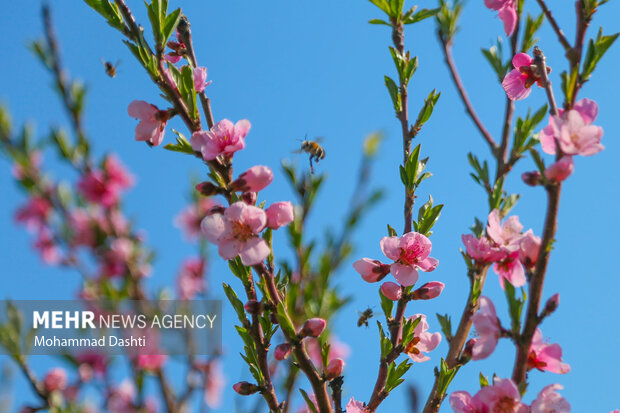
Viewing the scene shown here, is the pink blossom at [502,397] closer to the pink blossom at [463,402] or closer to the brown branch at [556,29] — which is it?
the pink blossom at [463,402]

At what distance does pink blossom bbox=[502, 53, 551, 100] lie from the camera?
2.11 meters

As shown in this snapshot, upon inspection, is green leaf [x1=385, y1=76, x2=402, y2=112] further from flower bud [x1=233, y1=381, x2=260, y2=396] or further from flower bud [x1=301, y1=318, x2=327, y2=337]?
flower bud [x1=233, y1=381, x2=260, y2=396]

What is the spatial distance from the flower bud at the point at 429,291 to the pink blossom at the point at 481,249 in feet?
0.55

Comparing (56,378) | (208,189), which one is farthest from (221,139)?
(56,378)

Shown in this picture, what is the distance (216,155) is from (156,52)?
18.0 inches

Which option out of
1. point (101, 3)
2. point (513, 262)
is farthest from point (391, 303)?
point (101, 3)

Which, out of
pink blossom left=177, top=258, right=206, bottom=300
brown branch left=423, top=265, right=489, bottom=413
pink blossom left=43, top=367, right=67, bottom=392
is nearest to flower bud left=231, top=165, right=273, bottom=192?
brown branch left=423, top=265, right=489, bottom=413

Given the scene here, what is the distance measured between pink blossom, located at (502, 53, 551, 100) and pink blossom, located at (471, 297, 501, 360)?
0.95 meters

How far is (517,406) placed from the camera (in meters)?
1.48

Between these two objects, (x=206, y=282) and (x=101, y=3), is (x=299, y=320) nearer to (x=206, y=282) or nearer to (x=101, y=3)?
(x=101, y=3)

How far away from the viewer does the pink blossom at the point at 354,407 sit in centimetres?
195

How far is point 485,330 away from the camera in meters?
1.56

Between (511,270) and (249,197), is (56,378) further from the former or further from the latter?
(511,270)

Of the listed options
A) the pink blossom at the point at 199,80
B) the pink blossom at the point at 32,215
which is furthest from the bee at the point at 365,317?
the pink blossom at the point at 32,215
